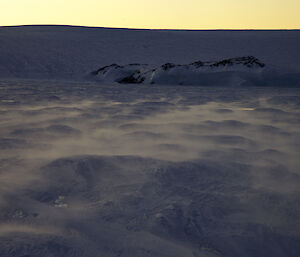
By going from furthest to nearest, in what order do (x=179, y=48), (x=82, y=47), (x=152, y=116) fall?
1. (x=179, y=48)
2. (x=82, y=47)
3. (x=152, y=116)

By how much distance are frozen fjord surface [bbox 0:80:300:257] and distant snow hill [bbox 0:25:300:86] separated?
4.25 meters

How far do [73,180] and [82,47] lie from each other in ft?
35.2

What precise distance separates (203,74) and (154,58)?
4.37 meters

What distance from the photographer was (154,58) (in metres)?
10.2

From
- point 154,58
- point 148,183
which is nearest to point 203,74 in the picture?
point 154,58

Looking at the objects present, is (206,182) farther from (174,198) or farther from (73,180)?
(73,180)

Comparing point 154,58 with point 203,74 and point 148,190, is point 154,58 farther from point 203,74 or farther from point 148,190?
point 148,190

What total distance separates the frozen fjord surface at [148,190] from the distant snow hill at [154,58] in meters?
4.25

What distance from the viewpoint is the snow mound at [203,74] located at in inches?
233

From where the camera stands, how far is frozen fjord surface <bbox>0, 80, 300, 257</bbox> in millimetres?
765

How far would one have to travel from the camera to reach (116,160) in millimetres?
1317

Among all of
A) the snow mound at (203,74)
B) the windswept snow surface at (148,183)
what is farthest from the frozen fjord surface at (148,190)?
the snow mound at (203,74)

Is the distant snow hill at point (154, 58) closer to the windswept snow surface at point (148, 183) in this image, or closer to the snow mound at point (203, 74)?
the snow mound at point (203, 74)

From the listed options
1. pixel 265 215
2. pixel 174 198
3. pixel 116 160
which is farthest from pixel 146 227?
pixel 116 160
